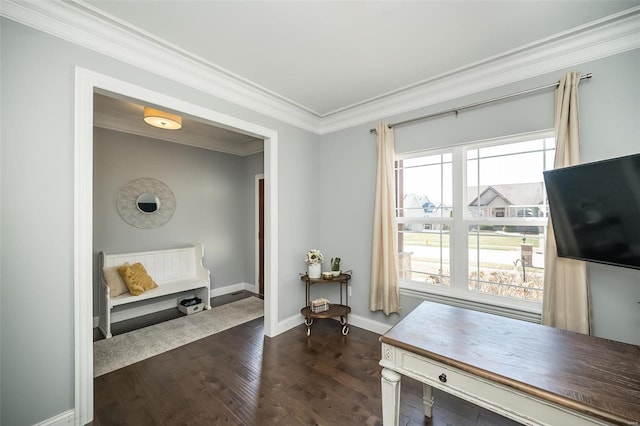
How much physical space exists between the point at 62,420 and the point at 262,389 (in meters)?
1.30

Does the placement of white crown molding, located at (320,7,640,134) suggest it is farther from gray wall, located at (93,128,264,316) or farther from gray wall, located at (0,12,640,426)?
gray wall, located at (93,128,264,316)

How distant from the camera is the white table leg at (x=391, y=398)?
1.40m

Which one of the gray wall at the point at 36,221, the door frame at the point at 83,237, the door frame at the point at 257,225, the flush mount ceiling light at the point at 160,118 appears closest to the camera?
the gray wall at the point at 36,221

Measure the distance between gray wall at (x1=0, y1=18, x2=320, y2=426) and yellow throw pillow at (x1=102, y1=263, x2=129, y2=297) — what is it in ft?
5.83

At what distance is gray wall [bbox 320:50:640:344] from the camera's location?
1870 mm

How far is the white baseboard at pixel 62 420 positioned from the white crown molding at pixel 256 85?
2.51 meters

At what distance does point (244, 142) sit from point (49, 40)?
3.23m

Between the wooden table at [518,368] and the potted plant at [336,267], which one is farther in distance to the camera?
the potted plant at [336,267]

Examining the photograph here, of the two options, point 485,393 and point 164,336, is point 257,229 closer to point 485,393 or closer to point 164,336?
point 164,336

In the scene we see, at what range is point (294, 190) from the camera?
3453mm

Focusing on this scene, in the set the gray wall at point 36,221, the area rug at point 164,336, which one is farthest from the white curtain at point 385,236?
the gray wall at point 36,221

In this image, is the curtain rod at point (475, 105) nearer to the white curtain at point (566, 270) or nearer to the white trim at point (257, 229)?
the white curtain at point (566, 270)

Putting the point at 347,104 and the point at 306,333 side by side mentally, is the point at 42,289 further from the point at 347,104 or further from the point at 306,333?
the point at 347,104

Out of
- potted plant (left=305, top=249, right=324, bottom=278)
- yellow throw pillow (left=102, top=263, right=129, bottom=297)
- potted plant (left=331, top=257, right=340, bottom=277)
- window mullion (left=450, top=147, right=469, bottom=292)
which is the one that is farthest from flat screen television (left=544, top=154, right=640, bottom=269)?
yellow throw pillow (left=102, top=263, right=129, bottom=297)
